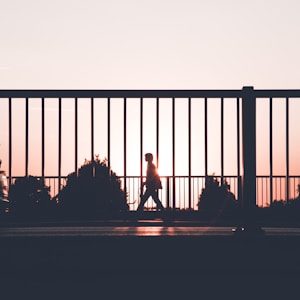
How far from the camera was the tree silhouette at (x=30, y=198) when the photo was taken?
1000 centimetres

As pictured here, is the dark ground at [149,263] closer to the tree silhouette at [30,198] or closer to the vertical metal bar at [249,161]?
the vertical metal bar at [249,161]

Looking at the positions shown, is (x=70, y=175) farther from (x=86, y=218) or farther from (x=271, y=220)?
(x=271, y=220)

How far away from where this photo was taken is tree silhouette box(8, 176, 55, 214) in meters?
10.0

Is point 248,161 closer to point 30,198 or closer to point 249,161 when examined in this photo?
point 249,161

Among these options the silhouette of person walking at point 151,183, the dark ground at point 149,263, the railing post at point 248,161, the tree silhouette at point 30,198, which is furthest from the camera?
the silhouette of person walking at point 151,183

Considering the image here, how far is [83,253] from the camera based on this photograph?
848 cm

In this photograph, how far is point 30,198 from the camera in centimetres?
1052
